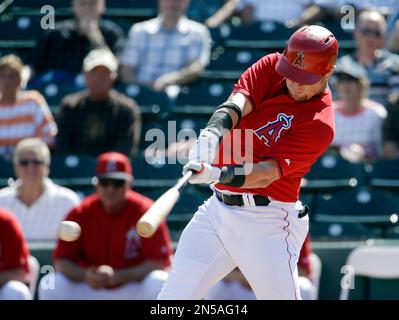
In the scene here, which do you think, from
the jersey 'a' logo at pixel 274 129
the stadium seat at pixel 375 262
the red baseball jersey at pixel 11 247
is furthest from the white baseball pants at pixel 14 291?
the jersey 'a' logo at pixel 274 129

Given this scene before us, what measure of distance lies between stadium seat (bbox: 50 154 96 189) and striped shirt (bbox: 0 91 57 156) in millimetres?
287

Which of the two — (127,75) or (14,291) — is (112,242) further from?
(127,75)

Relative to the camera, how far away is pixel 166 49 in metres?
7.80

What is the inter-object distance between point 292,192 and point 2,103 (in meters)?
3.54

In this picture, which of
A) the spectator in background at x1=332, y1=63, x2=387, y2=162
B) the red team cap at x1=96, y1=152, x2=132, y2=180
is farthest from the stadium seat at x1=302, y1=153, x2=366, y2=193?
the red team cap at x1=96, y1=152, x2=132, y2=180

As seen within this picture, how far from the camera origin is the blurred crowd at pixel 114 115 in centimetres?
595

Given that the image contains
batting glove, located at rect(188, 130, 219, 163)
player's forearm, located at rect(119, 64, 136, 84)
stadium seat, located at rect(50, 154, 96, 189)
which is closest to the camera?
batting glove, located at rect(188, 130, 219, 163)

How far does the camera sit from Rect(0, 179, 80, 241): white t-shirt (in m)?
6.52

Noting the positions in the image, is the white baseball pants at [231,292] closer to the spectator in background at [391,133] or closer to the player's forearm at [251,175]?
the spectator in background at [391,133]

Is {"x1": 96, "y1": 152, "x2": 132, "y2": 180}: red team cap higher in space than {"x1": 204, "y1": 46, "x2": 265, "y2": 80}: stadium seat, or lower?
lower

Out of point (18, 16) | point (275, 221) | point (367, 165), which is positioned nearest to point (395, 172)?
point (367, 165)

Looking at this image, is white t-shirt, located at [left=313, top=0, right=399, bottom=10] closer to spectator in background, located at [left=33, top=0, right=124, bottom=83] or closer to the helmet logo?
spectator in background, located at [left=33, top=0, right=124, bottom=83]

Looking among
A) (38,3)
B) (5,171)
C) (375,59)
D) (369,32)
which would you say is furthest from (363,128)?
(38,3)

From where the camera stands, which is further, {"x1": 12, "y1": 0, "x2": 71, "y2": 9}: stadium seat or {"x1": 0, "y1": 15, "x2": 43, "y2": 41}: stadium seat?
{"x1": 12, "y1": 0, "x2": 71, "y2": 9}: stadium seat
